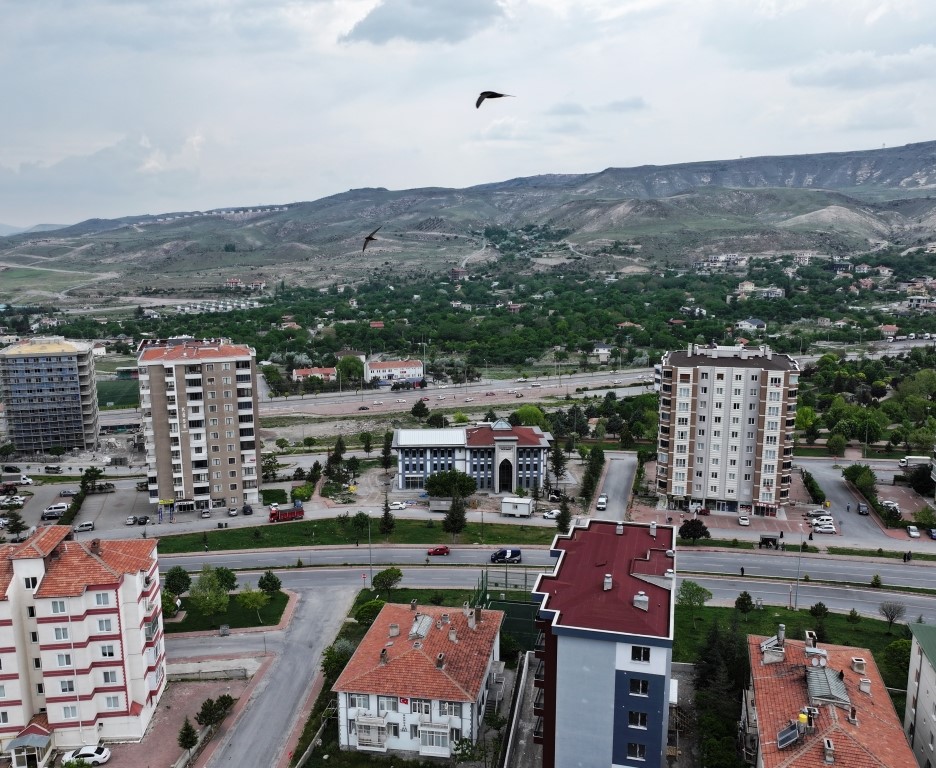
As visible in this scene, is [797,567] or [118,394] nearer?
[797,567]

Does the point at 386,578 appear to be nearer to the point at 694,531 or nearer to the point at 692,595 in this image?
the point at 692,595

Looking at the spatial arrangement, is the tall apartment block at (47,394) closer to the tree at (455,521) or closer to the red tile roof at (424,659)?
the tree at (455,521)

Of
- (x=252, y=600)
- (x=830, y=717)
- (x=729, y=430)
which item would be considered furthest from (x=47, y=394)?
(x=830, y=717)

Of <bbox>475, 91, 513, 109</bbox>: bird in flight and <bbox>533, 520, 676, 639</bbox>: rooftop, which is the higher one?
<bbox>475, 91, 513, 109</bbox>: bird in flight

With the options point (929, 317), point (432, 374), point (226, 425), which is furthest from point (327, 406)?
point (929, 317)

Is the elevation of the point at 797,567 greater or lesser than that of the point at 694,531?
lesser

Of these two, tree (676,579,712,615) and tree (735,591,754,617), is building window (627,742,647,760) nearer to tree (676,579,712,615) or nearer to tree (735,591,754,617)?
tree (676,579,712,615)

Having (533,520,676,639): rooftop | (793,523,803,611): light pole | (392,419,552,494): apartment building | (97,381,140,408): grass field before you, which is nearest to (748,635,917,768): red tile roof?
(533,520,676,639): rooftop
